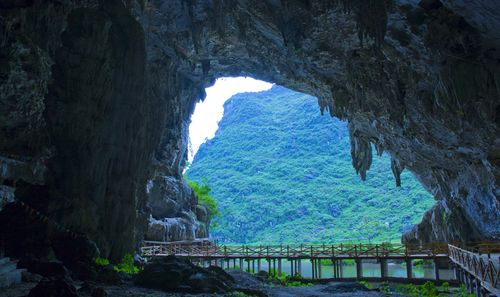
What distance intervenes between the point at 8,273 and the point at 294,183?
327ft

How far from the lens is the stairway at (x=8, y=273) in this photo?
12.5 metres

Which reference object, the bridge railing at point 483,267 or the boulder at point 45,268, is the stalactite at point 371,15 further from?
the boulder at point 45,268

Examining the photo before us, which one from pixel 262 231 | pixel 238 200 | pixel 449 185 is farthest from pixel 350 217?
pixel 449 185

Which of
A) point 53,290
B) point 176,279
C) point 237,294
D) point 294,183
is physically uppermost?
point 294,183

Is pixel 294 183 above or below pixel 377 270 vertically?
above

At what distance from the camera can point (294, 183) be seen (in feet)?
362

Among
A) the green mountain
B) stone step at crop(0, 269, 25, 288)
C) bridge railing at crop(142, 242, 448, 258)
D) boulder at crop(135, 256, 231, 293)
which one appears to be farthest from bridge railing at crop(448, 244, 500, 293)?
the green mountain

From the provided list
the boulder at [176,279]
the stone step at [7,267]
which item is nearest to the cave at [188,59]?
the stone step at [7,267]

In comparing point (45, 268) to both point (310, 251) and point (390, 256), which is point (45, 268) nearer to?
point (310, 251)

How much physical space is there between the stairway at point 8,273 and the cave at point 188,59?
6.84 feet

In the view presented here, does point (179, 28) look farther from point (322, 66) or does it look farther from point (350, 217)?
point (350, 217)

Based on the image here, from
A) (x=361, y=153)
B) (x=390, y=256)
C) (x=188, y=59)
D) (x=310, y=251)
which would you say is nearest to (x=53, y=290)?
(x=310, y=251)

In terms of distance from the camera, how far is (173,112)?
133ft

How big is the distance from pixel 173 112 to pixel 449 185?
2524 cm
